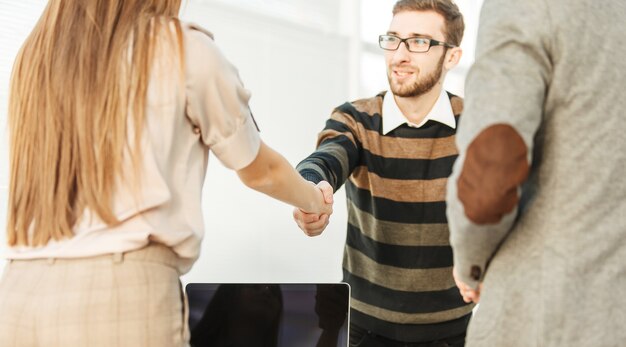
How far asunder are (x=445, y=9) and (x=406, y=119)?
423mm

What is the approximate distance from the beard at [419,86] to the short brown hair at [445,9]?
5.1 inches

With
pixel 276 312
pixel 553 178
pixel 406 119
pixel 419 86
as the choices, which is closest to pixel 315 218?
pixel 276 312

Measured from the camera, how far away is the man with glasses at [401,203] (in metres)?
1.97

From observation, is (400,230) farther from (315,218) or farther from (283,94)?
(283,94)

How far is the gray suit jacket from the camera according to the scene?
3.14ft

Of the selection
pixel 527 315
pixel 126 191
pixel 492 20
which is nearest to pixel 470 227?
pixel 527 315

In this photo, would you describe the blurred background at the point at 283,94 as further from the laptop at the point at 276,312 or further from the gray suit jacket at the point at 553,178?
the gray suit jacket at the point at 553,178

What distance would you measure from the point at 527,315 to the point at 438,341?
1.03 m

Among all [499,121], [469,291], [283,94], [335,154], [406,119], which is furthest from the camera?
[283,94]

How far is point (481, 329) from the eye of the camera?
103 cm

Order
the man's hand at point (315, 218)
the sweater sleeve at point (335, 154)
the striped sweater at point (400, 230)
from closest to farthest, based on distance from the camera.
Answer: the man's hand at point (315, 218) < the sweater sleeve at point (335, 154) < the striped sweater at point (400, 230)

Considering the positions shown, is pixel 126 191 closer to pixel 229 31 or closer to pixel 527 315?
pixel 527 315

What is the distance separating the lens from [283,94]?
246 cm

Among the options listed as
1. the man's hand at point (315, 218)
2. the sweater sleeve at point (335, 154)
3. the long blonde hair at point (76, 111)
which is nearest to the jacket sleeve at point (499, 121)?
the long blonde hair at point (76, 111)
